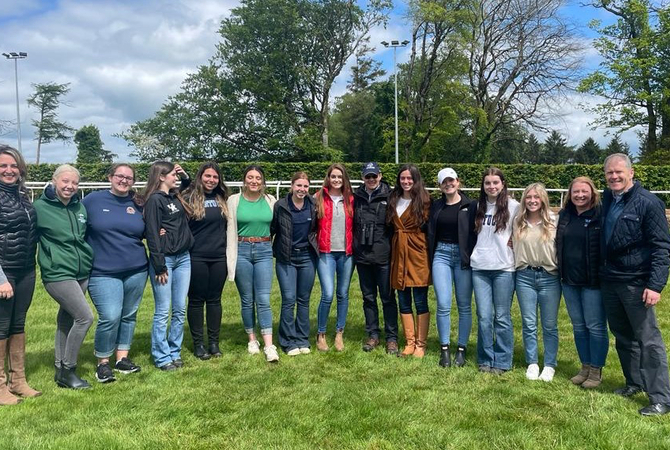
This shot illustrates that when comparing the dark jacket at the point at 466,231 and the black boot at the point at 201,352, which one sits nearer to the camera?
the dark jacket at the point at 466,231

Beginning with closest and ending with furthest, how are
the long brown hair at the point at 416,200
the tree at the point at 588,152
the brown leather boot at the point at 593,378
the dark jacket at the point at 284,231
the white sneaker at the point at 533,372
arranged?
the brown leather boot at the point at 593,378 → the white sneaker at the point at 533,372 → the long brown hair at the point at 416,200 → the dark jacket at the point at 284,231 → the tree at the point at 588,152

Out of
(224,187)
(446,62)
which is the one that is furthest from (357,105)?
(224,187)

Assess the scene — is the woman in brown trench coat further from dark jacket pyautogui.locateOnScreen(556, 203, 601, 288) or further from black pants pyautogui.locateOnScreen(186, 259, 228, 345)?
black pants pyautogui.locateOnScreen(186, 259, 228, 345)

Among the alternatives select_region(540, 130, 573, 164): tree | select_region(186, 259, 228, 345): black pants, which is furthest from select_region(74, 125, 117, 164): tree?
select_region(186, 259, 228, 345): black pants

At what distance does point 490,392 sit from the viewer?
4.07 metres

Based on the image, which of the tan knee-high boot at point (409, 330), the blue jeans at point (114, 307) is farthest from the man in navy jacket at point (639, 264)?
the blue jeans at point (114, 307)

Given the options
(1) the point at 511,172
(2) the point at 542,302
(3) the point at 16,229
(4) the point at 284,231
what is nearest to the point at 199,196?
(4) the point at 284,231

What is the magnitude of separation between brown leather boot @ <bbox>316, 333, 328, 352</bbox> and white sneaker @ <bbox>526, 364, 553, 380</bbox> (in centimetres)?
205

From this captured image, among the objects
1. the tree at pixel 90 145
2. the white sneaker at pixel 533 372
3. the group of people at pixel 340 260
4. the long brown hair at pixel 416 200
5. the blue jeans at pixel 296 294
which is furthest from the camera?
the tree at pixel 90 145

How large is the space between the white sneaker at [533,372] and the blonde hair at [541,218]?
1201mm

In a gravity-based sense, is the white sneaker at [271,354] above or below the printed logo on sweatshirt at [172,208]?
below

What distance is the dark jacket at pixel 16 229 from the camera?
3.68 meters

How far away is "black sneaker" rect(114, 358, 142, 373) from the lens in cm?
457

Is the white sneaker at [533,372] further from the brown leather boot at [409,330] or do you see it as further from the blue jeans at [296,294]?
the blue jeans at [296,294]
